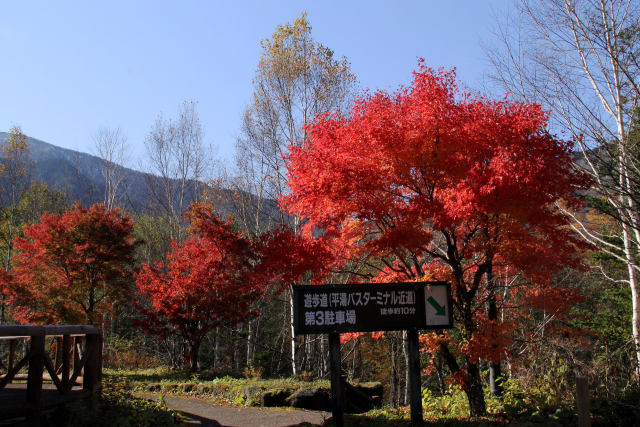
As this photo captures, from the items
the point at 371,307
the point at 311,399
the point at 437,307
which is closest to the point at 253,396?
the point at 311,399

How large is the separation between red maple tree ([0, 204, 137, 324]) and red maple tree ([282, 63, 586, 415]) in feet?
38.6

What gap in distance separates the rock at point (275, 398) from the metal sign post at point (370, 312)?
12.6ft

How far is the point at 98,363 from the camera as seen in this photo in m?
7.64

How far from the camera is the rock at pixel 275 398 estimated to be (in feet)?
36.5

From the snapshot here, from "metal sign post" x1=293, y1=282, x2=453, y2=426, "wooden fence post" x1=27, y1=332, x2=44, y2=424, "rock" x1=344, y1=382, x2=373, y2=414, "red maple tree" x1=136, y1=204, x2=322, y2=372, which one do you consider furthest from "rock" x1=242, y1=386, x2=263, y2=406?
"wooden fence post" x1=27, y1=332, x2=44, y2=424

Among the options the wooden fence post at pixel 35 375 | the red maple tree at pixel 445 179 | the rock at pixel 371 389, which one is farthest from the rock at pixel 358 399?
the wooden fence post at pixel 35 375

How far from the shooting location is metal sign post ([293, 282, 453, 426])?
295 inches

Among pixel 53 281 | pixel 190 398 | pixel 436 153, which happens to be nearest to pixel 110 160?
pixel 53 281

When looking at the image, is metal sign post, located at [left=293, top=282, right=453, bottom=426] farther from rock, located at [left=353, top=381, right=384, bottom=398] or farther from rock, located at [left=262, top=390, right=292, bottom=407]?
rock, located at [left=353, top=381, right=384, bottom=398]

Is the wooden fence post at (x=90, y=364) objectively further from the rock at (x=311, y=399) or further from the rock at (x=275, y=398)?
the rock at (x=311, y=399)

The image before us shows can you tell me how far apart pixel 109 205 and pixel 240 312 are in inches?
493

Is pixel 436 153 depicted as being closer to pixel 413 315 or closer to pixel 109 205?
pixel 413 315

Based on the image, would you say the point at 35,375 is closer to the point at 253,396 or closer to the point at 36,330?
the point at 36,330

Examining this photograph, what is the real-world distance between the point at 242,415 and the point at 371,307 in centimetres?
435
